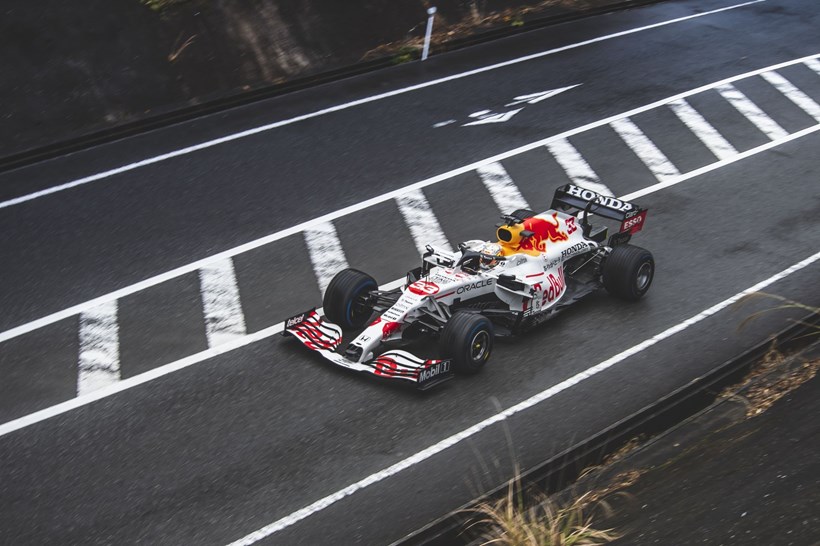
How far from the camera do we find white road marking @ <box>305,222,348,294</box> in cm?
1261

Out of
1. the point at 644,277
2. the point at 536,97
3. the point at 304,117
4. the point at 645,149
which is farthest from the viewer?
the point at 536,97

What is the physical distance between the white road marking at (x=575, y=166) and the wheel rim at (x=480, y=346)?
17.6 feet

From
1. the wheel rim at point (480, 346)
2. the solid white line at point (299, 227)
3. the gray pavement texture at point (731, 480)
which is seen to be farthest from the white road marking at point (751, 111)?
the wheel rim at point (480, 346)

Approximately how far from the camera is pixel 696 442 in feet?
28.3

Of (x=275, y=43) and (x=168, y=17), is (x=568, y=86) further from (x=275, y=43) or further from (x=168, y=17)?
(x=168, y=17)

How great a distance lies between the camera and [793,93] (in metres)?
18.6

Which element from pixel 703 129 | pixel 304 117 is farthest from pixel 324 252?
pixel 703 129

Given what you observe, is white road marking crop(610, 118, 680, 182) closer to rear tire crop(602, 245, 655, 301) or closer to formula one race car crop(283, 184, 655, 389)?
formula one race car crop(283, 184, 655, 389)

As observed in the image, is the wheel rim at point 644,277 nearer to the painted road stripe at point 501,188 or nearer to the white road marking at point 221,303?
the painted road stripe at point 501,188

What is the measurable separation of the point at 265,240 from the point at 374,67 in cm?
708

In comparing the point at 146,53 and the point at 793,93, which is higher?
the point at 146,53

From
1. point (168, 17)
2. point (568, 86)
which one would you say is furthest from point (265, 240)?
point (568, 86)

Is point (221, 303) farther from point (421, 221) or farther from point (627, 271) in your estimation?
point (627, 271)

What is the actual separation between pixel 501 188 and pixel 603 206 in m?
2.85
